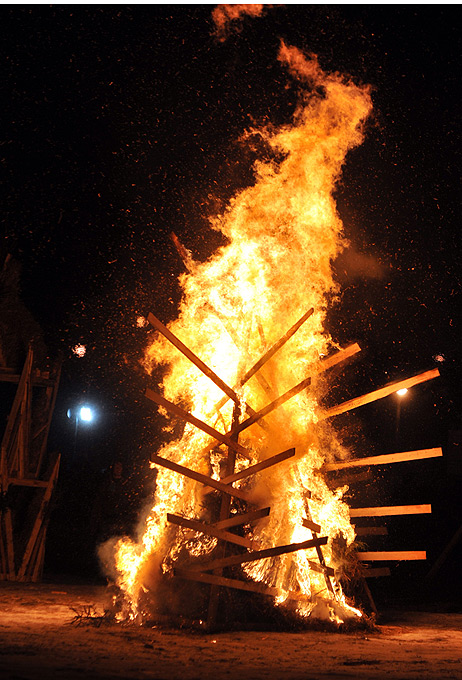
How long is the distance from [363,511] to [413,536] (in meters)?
8.27

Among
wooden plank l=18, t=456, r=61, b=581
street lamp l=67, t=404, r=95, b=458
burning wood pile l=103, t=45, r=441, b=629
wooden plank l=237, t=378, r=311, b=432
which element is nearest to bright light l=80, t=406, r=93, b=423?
street lamp l=67, t=404, r=95, b=458

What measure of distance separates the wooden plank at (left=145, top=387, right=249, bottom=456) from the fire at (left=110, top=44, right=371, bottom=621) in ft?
1.87

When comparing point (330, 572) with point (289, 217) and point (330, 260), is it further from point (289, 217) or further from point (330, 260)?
point (289, 217)

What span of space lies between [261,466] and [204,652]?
2000 millimetres

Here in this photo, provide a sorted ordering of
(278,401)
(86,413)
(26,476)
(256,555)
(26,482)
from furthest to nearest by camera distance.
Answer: (86,413), (26,476), (26,482), (278,401), (256,555)

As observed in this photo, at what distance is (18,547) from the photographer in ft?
35.3

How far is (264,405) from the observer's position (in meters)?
7.90

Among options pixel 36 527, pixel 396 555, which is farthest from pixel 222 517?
pixel 36 527

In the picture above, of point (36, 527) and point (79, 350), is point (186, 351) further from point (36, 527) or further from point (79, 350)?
point (79, 350)

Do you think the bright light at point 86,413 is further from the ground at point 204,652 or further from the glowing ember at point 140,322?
the ground at point 204,652

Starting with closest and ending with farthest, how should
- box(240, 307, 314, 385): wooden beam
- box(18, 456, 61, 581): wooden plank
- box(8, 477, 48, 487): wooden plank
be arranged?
box(240, 307, 314, 385): wooden beam
box(8, 477, 48, 487): wooden plank
box(18, 456, 61, 581): wooden plank

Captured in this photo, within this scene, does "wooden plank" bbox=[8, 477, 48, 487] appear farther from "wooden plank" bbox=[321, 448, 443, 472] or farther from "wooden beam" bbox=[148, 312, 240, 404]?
"wooden plank" bbox=[321, 448, 443, 472]

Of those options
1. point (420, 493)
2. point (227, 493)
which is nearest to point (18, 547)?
point (227, 493)

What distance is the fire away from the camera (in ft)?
23.2
